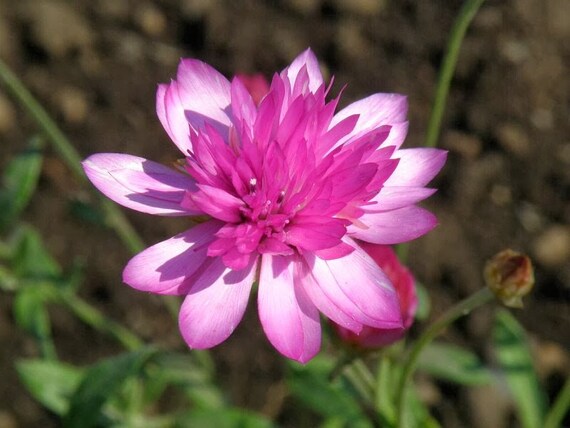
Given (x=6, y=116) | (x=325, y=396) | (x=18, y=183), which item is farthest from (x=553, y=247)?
(x=6, y=116)

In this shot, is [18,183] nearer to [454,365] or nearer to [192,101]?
[192,101]

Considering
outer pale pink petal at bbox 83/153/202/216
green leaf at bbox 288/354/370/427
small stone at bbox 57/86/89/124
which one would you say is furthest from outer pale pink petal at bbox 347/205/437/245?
small stone at bbox 57/86/89/124

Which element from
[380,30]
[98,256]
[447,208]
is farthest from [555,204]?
[98,256]

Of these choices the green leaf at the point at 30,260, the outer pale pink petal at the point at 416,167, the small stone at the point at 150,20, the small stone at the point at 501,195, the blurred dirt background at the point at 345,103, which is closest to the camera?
the outer pale pink petal at the point at 416,167

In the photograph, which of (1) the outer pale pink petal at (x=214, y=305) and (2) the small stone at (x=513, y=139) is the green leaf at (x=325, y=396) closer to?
(1) the outer pale pink petal at (x=214, y=305)

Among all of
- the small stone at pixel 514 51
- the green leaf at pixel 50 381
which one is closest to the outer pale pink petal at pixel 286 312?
the green leaf at pixel 50 381

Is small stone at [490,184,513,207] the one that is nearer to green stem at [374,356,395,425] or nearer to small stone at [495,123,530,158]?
small stone at [495,123,530,158]
